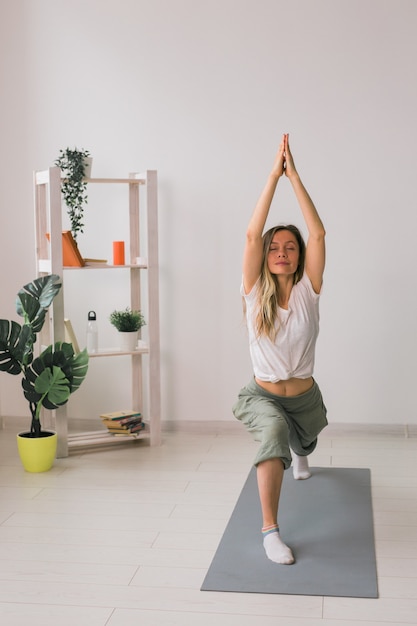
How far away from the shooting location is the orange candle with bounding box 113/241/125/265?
163 inches

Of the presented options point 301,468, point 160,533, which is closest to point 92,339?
point 301,468

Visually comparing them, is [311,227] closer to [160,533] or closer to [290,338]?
[290,338]

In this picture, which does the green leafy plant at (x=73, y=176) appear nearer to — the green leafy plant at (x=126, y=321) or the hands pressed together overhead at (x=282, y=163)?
the green leafy plant at (x=126, y=321)

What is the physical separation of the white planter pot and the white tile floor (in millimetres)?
520

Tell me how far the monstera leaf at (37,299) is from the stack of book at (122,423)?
0.71 metres

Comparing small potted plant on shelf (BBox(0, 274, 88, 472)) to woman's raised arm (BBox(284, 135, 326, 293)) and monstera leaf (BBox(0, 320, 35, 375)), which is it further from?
woman's raised arm (BBox(284, 135, 326, 293))

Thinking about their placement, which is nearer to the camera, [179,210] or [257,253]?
[257,253]

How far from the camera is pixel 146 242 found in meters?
4.38

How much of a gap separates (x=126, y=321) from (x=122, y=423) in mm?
529

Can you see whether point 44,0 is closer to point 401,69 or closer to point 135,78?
point 135,78

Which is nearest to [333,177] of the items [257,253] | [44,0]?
[257,253]

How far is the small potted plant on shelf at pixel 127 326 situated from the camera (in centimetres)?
415

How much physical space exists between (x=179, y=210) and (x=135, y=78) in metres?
0.75

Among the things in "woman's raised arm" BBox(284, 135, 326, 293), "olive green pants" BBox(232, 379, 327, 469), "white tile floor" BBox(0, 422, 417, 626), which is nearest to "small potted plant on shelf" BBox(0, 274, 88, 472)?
"white tile floor" BBox(0, 422, 417, 626)
